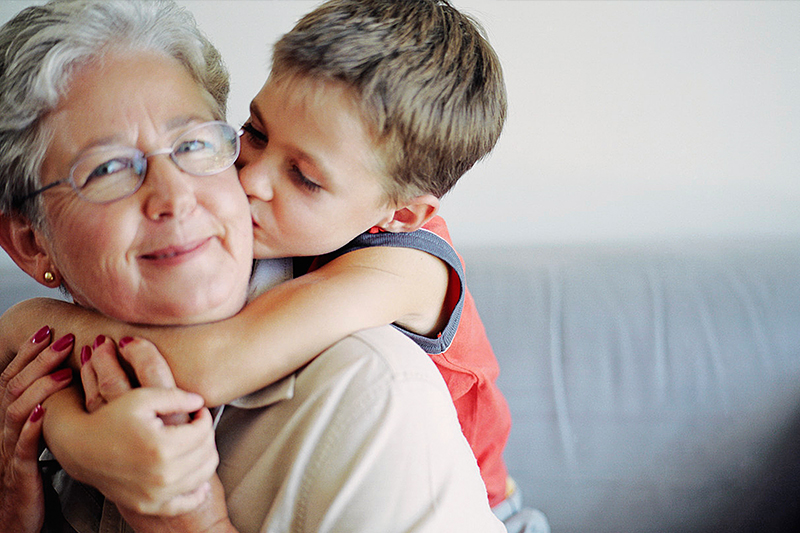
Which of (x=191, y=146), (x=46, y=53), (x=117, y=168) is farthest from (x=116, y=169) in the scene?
(x=46, y=53)

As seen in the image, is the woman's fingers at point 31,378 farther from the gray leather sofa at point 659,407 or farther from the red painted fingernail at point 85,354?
the gray leather sofa at point 659,407

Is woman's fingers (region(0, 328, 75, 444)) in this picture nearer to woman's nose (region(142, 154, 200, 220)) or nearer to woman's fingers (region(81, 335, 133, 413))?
woman's fingers (region(81, 335, 133, 413))

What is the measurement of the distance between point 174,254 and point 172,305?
0.28ft

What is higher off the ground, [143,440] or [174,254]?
[174,254]

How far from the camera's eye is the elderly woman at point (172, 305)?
95 cm

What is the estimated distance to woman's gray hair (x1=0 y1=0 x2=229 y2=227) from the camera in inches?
40.1

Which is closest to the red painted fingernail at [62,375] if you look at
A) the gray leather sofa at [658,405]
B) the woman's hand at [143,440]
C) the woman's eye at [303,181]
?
the woman's hand at [143,440]

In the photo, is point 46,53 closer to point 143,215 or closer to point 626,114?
point 143,215

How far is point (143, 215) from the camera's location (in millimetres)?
1011

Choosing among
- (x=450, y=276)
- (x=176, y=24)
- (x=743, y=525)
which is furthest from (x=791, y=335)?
(x=176, y=24)

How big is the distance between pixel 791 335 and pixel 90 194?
1.91 m

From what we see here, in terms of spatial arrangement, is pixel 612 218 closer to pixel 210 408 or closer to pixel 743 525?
pixel 743 525

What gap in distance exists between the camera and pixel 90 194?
1007 millimetres

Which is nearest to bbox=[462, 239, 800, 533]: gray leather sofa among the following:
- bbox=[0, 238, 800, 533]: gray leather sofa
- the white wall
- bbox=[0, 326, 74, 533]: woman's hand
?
bbox=[0, 238, 800, 533]: gray leather sofa
